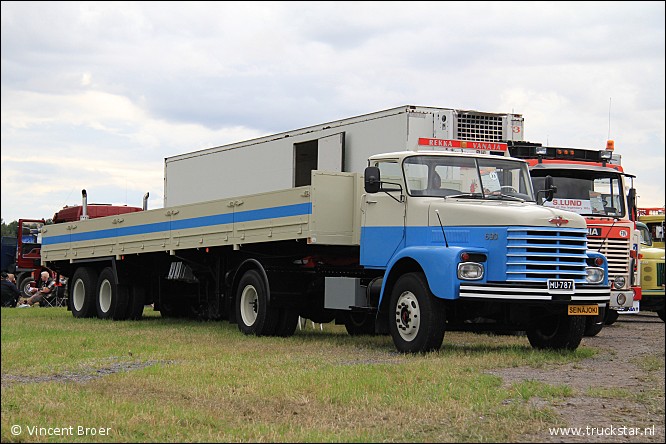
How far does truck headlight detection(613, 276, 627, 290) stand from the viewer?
17.5m

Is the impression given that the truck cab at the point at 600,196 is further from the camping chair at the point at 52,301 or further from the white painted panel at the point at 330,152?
the camping chair at the point at 52,301

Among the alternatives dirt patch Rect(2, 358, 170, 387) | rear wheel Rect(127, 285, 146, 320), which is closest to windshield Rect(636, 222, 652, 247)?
rear wheel Rect(127, 285, 146, 320)

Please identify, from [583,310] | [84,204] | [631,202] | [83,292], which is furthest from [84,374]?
[84,204]

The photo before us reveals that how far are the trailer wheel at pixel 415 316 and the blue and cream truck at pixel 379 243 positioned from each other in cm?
2

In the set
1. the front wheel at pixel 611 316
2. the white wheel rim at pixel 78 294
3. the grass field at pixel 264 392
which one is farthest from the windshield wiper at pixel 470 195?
the white wheel rim at pixel 78 294

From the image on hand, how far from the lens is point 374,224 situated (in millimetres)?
14711

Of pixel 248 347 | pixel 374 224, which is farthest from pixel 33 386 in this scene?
pixel 374 224

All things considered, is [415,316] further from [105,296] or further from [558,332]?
[105,296]

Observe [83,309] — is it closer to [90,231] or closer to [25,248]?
[90,231]

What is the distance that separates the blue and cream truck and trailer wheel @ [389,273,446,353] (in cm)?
2

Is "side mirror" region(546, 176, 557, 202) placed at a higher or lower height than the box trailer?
lower

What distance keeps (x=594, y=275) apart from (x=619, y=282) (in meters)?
4.28

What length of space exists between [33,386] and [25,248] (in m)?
24.6

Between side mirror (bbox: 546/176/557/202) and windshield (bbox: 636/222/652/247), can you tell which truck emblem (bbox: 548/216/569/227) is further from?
windshield (bbox: 636/222/652/247)
